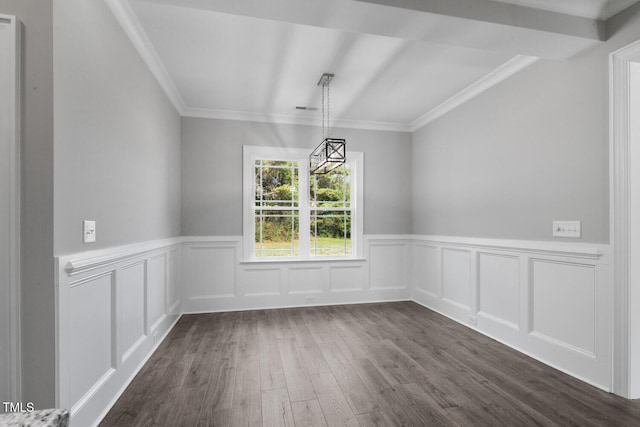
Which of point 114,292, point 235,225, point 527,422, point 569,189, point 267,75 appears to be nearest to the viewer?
point 527,422

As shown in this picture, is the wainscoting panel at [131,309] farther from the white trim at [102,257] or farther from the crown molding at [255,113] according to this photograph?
the crown molding at [255,113]

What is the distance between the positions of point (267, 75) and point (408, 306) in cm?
355

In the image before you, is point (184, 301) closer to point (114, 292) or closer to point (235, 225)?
point (235, 225)

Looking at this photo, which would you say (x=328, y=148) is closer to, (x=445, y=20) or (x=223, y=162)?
(x=445, y=20)

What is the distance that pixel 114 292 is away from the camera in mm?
2146

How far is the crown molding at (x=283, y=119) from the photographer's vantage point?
167 inches

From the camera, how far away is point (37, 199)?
4.84 ft

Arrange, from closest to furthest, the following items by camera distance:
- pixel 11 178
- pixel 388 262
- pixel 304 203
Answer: pixel 11 178 < pixel 304 203 < pixel 388 262

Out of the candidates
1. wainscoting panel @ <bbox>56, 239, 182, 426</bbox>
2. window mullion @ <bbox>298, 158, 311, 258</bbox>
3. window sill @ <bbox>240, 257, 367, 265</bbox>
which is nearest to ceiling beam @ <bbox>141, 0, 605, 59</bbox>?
wainscoting panel @ <bbox>56, 239, 182, 426</bbox>

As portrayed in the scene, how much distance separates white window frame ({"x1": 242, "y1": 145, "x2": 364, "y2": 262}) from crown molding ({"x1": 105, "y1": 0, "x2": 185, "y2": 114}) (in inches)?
49.7

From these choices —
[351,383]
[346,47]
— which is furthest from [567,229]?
[346,47]

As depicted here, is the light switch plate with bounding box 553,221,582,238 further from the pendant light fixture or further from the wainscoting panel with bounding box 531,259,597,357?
the pendant light fixture

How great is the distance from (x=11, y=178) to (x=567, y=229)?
11.9 ft

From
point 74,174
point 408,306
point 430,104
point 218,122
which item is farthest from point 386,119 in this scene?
point 74,174
